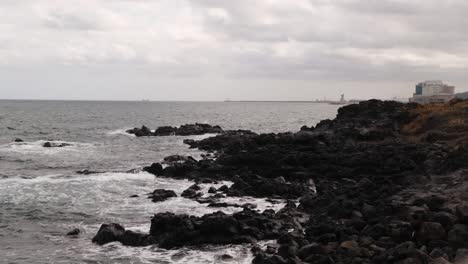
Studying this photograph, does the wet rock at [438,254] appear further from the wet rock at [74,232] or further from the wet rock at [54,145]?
the wet rock at [54,145]

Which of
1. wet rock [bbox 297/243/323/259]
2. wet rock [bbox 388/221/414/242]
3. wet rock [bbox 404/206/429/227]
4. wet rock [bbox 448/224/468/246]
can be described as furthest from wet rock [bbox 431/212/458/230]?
wet rock [bbox 297/243/323/259]

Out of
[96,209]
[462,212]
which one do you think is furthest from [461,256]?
[96,209]

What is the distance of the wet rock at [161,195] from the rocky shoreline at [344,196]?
0.23 feet

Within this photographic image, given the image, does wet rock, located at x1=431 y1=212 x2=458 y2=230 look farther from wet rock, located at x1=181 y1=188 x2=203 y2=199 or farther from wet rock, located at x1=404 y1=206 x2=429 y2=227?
wet rock, located at x1=181 y1=188 x2=203 y2=199

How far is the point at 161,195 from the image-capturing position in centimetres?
3116

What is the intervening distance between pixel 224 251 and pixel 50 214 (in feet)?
40.4

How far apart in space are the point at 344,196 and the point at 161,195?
38.5 feet

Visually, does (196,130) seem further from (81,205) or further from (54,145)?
(81,205)

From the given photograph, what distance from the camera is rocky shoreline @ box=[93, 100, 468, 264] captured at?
18.7 m

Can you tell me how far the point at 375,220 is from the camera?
864 inches

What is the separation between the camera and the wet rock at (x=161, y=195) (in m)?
30.7

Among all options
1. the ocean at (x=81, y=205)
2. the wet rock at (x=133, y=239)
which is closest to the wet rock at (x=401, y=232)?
the ocean at (x=81, y=205)

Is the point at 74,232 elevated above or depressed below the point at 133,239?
below

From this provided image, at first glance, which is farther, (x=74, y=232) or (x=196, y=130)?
(x=196, y=130)
